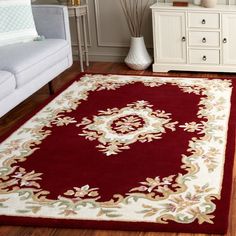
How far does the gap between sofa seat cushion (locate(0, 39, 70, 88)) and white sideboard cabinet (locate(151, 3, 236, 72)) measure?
897 mm

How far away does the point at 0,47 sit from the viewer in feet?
12.9

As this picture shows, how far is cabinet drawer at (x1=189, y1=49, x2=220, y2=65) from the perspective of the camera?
14.6ft

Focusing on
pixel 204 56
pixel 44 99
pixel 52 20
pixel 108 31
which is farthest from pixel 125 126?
pixel 108 31

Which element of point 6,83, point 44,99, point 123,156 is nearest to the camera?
point 123,156

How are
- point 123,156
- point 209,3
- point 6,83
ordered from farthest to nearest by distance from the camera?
point 209,3, point 6,83, point 123,156

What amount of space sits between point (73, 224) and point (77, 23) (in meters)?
2.79

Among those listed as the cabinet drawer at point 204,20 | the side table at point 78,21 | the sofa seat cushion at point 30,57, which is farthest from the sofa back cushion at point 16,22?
the cabinet drawer at point 204,20

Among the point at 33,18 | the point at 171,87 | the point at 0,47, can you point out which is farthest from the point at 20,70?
the point at 171,87


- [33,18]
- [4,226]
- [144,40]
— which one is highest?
[33,18]

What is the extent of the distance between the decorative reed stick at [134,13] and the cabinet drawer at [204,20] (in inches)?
23.6

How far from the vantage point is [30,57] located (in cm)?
363

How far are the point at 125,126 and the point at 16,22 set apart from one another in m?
1.37

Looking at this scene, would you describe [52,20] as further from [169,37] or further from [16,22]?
[169,37]

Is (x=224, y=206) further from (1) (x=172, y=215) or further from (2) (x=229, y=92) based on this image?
(2) (x=229, y=92)
